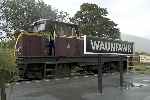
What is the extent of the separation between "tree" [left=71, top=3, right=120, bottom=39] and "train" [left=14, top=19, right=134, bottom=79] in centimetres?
1993

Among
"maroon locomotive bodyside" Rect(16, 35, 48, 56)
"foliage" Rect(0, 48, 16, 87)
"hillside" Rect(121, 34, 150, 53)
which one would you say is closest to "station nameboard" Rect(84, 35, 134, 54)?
"maroon locomotive bodyside" Rect(16, 35, 48, 56)

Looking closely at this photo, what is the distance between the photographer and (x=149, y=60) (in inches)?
1409

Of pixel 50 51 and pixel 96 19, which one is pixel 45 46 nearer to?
pixel 50 51

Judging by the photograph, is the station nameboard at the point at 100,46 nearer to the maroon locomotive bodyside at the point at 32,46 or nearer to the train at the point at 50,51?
the train at the point at 50,51

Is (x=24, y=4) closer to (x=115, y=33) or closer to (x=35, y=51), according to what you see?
(x=115, y=33)

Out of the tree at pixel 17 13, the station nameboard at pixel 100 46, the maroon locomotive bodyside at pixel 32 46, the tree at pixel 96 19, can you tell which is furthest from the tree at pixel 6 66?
the tree at pixel 96 19

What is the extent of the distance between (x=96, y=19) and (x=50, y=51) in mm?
23345

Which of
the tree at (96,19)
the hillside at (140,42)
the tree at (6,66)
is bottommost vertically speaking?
the tree at (6,66)

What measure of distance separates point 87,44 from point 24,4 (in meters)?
26.0

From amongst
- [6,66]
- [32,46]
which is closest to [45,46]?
[32,46]

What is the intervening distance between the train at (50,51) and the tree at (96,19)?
1993 cm

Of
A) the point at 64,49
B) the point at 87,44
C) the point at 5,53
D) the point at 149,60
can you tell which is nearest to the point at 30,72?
the point at 64,49

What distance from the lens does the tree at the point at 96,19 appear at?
139 ft

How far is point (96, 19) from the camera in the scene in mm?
42906
